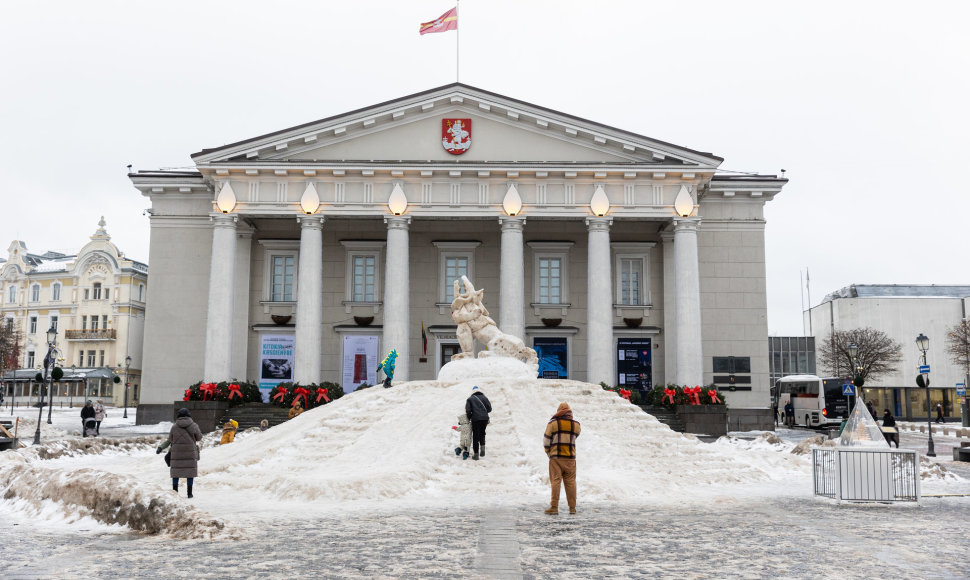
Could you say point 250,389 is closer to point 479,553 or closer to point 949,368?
point 479,553

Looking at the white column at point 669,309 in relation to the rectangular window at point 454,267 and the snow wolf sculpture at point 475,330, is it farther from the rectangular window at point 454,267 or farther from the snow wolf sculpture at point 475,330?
the snow wolf sculpture at point 475,330

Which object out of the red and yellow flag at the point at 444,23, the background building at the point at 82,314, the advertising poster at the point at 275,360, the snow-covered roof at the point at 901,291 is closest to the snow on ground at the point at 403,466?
the advertising poster at the point at 275,360

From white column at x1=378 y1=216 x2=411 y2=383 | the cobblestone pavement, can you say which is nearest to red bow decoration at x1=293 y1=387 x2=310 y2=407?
white column at x1=378 y1=216 x2=411 y2=383

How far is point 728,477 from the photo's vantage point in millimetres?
20875

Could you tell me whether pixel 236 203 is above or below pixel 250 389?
above

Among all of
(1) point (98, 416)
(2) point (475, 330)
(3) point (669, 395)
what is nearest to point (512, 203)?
(2) point (475, 330)

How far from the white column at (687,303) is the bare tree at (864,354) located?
37.7 meters

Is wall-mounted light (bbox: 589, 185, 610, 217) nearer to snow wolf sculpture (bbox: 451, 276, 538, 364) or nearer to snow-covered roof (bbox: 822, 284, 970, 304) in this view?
snow wolf sculpture (bbox: 451, 276, 538, 364)

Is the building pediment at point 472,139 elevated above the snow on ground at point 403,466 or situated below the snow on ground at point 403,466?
above

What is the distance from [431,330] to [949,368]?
6346cm

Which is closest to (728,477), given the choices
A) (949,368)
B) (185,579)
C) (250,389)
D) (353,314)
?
(185,579)

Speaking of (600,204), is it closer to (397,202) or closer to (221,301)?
(397,202)

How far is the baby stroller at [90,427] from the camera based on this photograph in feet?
113

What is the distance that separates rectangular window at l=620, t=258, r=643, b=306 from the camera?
4550 cm
